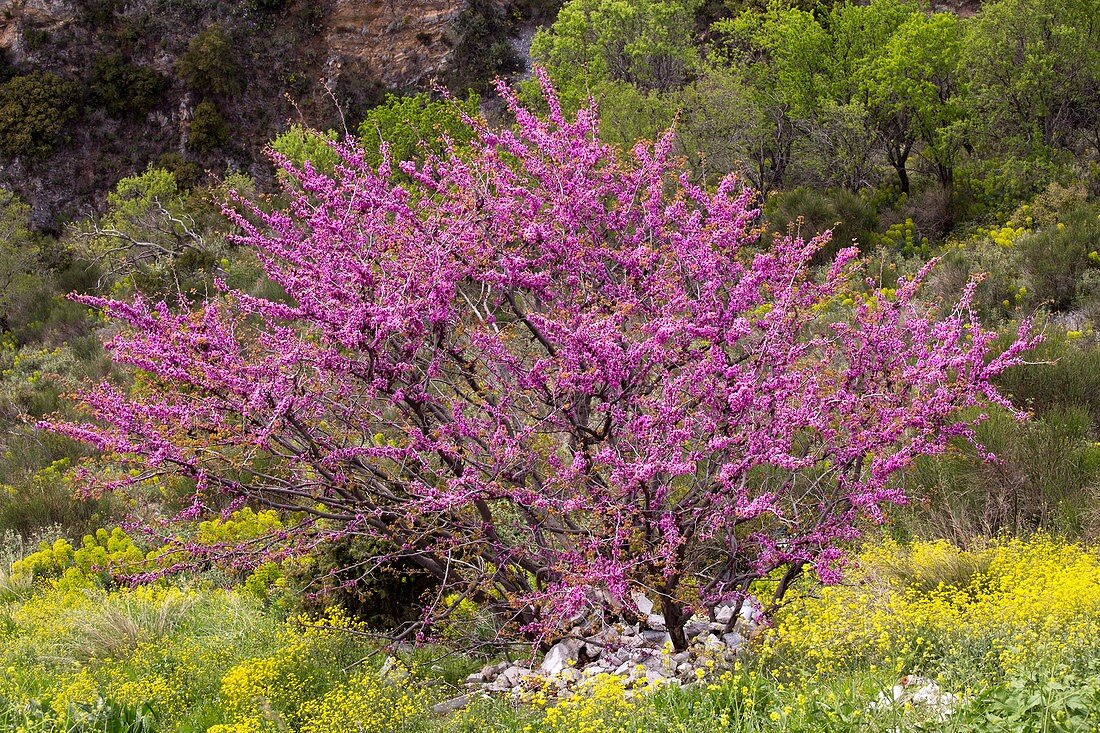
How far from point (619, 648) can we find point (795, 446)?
2.26m

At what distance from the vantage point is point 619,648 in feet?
16.3

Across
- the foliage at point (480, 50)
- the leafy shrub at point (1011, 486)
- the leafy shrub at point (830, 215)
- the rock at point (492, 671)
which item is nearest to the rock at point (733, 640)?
the rock at point (492, 671)

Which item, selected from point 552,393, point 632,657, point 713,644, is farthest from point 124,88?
point 713,644

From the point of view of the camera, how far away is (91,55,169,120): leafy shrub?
33375 mm

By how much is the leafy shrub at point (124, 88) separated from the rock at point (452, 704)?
111 ft

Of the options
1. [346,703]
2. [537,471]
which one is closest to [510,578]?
[537,471]

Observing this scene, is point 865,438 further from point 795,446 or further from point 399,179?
point 399,179

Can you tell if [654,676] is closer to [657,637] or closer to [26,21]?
[657,637]

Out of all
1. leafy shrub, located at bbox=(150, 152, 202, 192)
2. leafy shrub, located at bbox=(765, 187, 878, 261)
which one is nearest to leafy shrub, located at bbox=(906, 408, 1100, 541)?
leafy shrub, located at bbox=(765, 187, 878, 261)

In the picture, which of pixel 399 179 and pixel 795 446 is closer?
pixel 795 446

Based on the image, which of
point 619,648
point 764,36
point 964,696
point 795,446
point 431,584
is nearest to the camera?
point 964,696

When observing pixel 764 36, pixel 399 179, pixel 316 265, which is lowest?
pixel 399 179

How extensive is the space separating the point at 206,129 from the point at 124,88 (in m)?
3.80

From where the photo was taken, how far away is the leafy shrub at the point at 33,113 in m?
32.1
